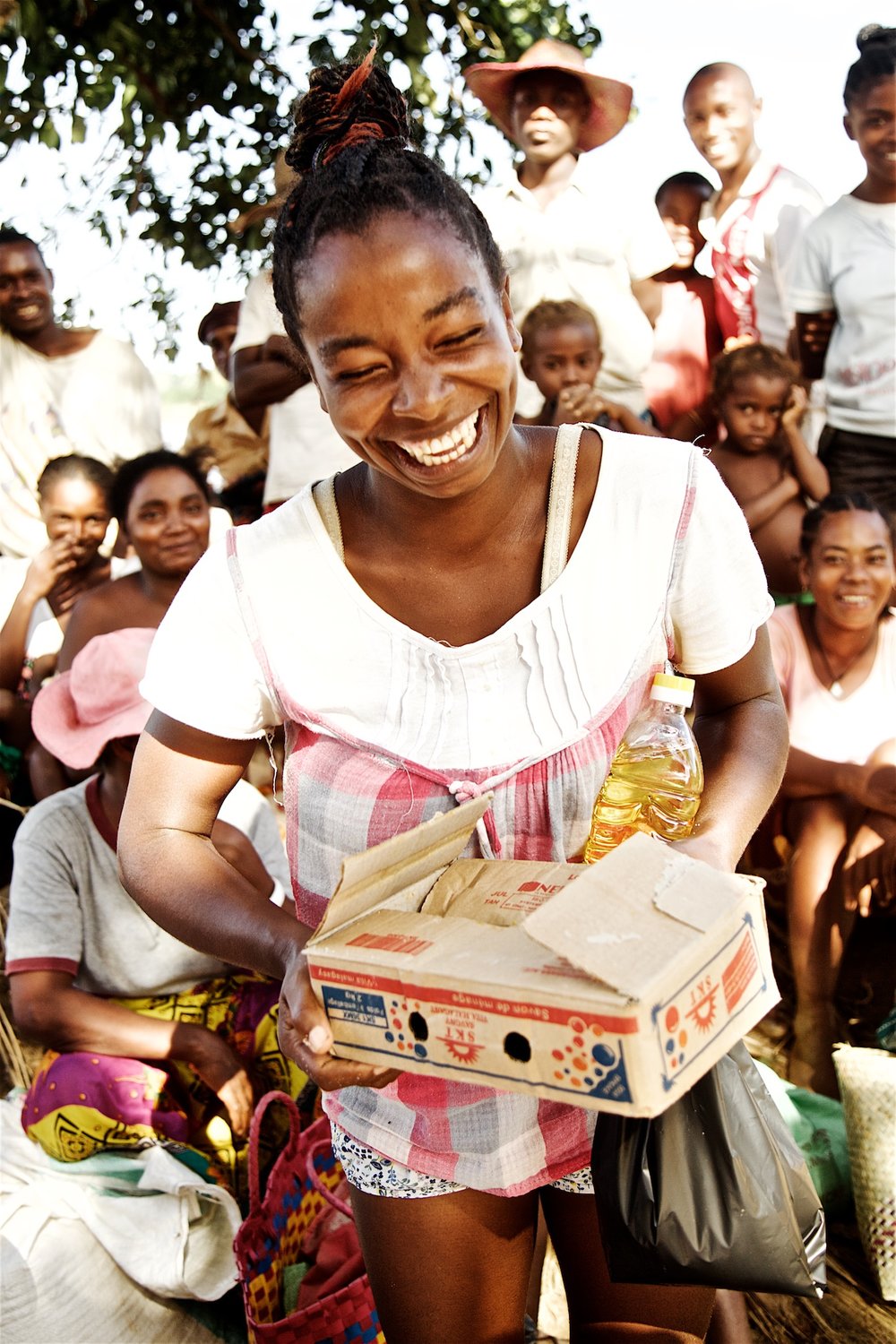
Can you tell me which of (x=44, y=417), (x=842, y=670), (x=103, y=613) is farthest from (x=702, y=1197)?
(x=44, y=417)

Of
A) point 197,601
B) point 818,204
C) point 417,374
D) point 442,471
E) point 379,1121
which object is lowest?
point 379,1121

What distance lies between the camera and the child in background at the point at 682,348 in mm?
5023

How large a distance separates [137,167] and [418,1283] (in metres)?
6.22

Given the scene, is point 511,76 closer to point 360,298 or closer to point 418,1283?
point 360,298

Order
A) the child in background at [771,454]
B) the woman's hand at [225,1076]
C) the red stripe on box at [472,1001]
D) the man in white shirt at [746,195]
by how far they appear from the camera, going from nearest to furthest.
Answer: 1. the red stripe on box at [472,1001]
2. the woman's hand at [225,1076]
3. the child in background at [771,454]
4. the man in white shirt at [746,195]

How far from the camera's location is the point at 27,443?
5250mm

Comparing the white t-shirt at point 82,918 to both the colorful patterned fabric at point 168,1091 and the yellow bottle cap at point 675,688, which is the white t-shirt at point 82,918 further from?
the yellow bottle cap at point 675,688

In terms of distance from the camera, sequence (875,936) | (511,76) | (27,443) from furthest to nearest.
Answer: (27,443) → (511,76) → (875,936)

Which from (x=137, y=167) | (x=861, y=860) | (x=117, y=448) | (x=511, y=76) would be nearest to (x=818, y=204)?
(x=511, y=76)

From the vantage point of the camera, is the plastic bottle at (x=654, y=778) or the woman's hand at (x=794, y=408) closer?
the plastic bottle at (x=654, y=778)

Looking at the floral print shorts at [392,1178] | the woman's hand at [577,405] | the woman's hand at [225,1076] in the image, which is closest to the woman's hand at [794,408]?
the woman's hand at [577,405]

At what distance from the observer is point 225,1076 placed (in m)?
2.89

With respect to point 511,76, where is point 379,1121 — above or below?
below

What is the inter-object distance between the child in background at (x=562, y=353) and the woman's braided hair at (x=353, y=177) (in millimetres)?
2950
